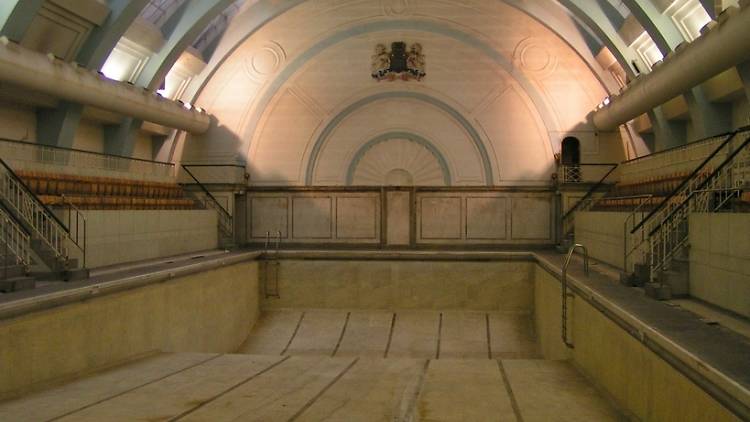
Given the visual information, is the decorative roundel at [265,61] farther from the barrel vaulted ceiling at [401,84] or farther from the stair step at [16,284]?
the stair step at [16,284]

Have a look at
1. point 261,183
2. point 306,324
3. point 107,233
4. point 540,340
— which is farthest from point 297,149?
point 540,340

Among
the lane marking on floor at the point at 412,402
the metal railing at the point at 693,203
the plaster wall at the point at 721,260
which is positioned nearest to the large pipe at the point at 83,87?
the lane marking on floor at the point at 412,402

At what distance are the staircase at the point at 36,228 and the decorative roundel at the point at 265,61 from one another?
9.87 metres

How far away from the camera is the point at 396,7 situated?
1886 cm

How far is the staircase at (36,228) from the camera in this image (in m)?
9.69

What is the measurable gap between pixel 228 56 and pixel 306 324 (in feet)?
29.4

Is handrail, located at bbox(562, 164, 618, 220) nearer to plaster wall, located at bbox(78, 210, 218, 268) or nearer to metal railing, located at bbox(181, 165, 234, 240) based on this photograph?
metal railing, located at bbox(181, 165, 234, 240)

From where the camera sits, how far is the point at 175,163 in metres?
19.7

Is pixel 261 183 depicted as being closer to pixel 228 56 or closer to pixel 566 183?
pixel 228 56

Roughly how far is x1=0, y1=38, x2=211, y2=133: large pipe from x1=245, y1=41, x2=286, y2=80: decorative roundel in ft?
7.71

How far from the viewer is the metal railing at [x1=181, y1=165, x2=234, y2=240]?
18.3 meters

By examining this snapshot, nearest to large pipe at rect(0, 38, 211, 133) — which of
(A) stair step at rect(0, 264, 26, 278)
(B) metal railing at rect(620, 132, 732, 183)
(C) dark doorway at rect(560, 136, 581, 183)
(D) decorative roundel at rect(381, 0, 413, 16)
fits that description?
(A) stair step at rect(0, 264, 26, 278)

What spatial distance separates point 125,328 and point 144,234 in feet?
17.4

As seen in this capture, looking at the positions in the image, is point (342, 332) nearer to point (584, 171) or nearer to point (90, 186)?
point (90, 186)
